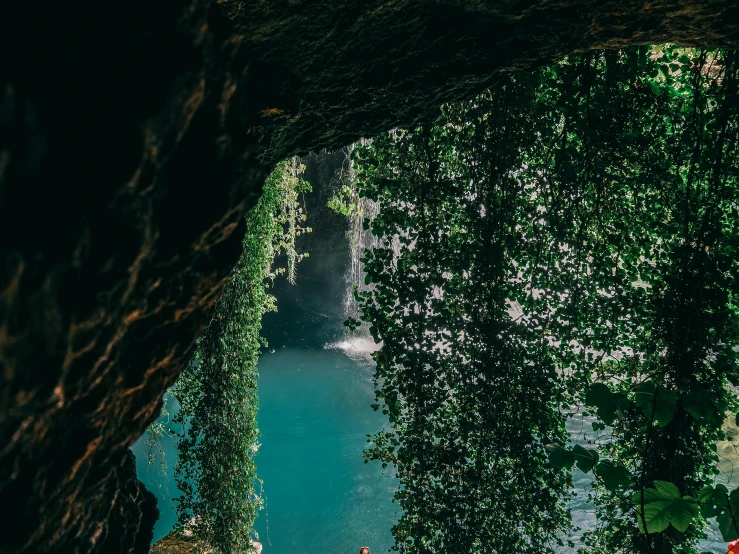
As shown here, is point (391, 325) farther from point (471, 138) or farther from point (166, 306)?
point (166, 306)

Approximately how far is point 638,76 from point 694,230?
3.82 ft

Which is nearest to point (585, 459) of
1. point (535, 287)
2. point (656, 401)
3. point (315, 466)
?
point (656, 401)

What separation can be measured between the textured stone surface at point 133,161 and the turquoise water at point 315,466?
18.9 feet

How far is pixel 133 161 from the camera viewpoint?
42.7 inches

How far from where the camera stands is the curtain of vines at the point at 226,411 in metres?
4.96

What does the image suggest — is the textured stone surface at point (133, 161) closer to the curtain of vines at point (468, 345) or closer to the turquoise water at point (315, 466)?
the curtain of vines at point (468, 345)

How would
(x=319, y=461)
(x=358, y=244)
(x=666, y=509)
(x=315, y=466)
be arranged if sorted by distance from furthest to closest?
1. (x=358, y=244)
2. (x=319, y=461)
3. (x=315, y=466)
4. (x=666, y=509)

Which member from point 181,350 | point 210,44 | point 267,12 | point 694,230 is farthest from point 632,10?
point 181,350

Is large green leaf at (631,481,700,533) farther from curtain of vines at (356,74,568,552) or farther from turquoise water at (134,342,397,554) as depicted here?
turquoise water at (134,342,397,554)

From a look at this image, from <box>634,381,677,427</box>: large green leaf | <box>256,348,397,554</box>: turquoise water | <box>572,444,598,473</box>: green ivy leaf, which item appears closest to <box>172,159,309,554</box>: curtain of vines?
<box>256,348,397,554</box>: turquoise water

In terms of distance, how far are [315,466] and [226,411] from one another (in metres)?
6.87

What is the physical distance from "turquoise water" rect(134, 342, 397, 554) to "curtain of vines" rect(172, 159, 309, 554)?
147 centimetres

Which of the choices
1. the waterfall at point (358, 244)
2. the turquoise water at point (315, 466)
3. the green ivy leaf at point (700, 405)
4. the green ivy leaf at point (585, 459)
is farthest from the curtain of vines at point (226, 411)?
the green ivy leaf at point (700, 405)

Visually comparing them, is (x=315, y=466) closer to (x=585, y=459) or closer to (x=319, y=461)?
(x=319, y=461)
